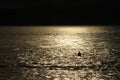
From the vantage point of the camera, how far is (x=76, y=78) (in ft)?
102

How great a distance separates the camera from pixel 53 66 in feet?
120

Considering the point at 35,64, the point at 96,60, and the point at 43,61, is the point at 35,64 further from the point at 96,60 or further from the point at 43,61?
the point at 96,60

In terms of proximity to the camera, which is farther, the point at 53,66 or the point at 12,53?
the point at 12,53

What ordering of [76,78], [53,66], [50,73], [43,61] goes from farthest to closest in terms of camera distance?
[43,61] → [53,66] → [50,73] → [76,78]

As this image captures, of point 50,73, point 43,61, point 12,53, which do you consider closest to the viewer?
point 50,73

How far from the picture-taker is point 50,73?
3312 centimetres
